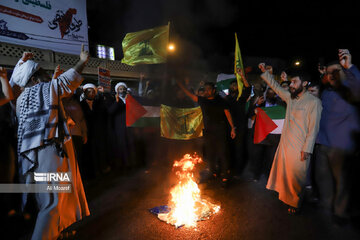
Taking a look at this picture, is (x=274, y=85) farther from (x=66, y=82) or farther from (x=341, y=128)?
(x=66, y=82)

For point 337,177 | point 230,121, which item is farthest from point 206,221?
point 230,121

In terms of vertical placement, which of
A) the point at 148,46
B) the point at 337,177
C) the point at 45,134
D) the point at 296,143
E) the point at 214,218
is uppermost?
the point at 148,46

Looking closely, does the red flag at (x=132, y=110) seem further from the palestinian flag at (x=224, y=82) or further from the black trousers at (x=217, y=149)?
the palestinian flag at (x=224, y=82)

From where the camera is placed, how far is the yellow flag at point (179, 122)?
19.4ft

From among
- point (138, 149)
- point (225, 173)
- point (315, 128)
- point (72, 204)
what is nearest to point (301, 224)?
point (315, 128)

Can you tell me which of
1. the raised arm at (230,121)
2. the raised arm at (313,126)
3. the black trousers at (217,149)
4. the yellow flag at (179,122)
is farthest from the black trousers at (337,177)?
the yellow flag at (179,122)

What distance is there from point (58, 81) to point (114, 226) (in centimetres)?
212

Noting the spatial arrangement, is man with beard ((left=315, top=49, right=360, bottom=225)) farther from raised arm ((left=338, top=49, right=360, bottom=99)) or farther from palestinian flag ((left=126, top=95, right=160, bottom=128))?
palestinian flag ((left=126, top=95, right=160, bottom=128))

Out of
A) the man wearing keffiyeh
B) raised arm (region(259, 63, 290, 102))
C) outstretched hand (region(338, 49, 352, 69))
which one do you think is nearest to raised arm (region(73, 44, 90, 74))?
the man wearing keffiyeh

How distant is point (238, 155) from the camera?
5441 millimetres

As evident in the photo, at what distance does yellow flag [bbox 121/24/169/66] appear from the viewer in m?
5.21

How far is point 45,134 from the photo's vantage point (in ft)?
7.44

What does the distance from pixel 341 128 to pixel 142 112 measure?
444 cm

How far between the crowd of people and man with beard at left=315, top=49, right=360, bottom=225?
0.01m
